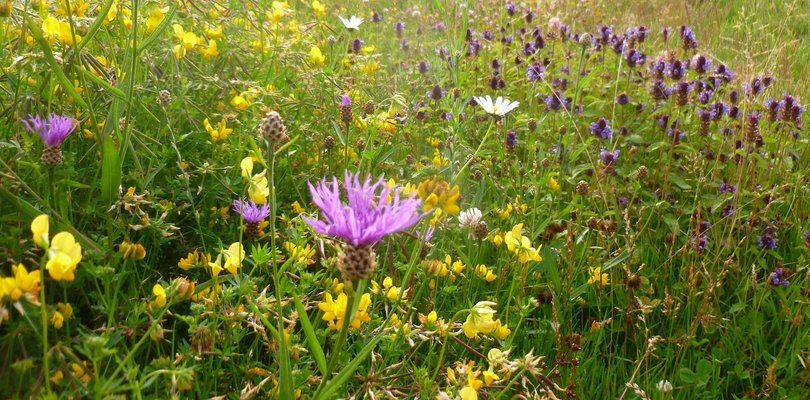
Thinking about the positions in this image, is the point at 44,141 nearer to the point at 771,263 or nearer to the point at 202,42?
the point at 202,42

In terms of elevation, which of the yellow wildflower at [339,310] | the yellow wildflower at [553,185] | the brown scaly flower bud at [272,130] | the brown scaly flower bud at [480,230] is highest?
the brown scaly flower bud at [272,130]

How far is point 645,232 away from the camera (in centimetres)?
212

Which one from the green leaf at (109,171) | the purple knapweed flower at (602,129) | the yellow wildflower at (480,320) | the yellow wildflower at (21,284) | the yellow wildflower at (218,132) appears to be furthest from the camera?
the purple knapweed flower at (602,129)

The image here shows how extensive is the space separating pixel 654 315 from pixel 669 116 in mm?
1045

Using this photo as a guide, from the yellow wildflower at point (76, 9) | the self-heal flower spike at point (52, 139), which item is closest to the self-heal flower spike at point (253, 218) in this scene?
the self-heal flower spike at point (52, 139)

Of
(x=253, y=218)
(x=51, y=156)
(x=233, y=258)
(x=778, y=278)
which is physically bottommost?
(x=778, y=278)

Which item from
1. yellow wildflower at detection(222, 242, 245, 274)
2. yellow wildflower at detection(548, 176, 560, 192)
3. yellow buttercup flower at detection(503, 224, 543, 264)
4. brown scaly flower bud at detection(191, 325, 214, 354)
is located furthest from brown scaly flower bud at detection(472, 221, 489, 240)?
brown scaly flower bud at detection(191, 325, 214, 354)

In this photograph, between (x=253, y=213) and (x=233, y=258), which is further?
(x=253, y=213)

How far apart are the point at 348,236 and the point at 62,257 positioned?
→ 34 centimetres

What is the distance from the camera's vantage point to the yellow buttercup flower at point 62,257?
0.77 meters

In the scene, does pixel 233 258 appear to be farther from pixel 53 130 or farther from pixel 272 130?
pixel 53 130

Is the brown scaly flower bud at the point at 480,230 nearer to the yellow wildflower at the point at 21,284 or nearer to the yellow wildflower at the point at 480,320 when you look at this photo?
the yellow wildflower at the point at 480,320


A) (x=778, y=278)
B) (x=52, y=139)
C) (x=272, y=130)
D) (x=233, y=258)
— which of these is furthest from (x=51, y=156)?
(x=778, y=278)

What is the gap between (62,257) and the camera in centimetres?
77
